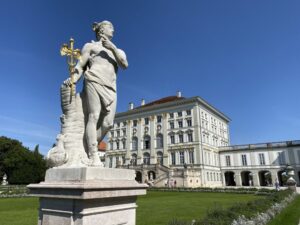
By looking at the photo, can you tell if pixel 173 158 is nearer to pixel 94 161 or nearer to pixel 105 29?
pixel 105 29

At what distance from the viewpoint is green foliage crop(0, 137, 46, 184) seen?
41812 millimetres

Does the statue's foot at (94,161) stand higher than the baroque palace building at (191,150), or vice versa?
the baroque palace building at (191,150)

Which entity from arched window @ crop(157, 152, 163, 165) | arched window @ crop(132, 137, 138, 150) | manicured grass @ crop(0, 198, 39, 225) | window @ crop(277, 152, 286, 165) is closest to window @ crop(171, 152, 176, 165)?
arched window @ crop(157, 152, 163, 165)

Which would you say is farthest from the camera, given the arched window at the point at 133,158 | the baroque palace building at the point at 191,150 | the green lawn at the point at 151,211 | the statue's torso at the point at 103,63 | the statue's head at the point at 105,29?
the arched window at the point at 133,158

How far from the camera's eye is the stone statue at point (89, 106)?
11.1 feet

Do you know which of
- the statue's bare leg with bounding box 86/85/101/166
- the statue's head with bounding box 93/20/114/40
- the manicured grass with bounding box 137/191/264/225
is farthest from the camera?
the manicured grass with bounding box 137/191/264/225

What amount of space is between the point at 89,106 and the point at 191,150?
155ft

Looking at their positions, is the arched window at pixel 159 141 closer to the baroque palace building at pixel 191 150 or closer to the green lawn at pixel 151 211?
the baroque palace building at pixel 191 150

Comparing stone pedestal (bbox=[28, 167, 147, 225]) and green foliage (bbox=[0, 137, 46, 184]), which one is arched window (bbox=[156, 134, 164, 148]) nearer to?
green foliage (bbox=[0, 137, 46, 184])

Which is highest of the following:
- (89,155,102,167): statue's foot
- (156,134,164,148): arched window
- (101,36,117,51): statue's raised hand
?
(156,134,164,148): arched window

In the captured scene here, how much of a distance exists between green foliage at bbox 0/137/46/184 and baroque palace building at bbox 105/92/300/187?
17669 mm

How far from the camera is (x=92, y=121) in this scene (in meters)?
3.47

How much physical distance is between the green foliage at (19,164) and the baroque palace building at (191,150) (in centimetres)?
1767

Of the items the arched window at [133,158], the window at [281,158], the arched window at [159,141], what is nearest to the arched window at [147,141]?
the arched window at [159,141]
